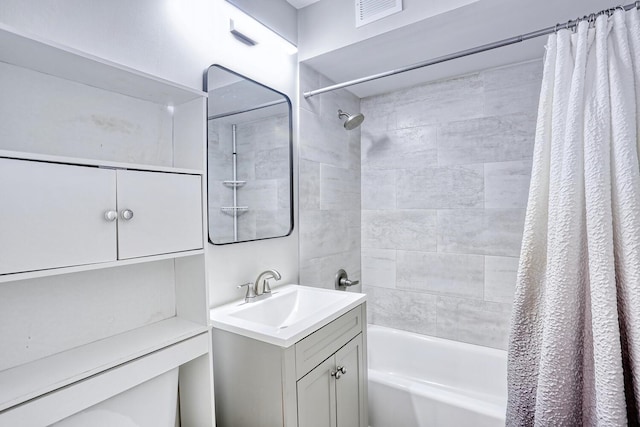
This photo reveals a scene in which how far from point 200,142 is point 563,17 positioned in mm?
1764

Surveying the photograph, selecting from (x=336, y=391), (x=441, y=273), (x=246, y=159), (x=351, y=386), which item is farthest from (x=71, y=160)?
(x=441, y=273)

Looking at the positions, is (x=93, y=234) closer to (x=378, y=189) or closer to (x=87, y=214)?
(x=87, y=214)

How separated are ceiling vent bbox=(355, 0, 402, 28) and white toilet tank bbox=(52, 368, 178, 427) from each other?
1788mm

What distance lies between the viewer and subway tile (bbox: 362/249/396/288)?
2.40 metres

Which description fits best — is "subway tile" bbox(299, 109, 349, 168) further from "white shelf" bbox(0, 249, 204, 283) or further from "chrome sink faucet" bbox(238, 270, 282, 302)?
"white shelf" bbox(0, 249, 204, 283)

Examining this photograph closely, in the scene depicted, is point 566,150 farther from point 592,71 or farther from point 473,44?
point 473,44

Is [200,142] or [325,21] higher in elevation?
[325,21]

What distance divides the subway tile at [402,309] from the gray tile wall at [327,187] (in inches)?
9.3

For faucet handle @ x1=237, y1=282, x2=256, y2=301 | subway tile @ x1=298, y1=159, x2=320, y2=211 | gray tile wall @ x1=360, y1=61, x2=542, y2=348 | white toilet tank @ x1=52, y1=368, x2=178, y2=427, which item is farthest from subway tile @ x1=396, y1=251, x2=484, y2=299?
white toilet tank @ x1=52, y1=368, x2=178, y2=427

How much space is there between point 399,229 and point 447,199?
40 cm

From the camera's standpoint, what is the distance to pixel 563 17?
59.8 inches

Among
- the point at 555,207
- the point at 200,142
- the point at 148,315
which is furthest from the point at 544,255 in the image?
the point at 148,315

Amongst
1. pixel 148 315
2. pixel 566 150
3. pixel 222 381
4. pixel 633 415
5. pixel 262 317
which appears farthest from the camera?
pixel 262 317

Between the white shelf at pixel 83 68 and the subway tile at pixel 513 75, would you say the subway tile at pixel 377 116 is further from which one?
the white shelf at pixel 83 68
